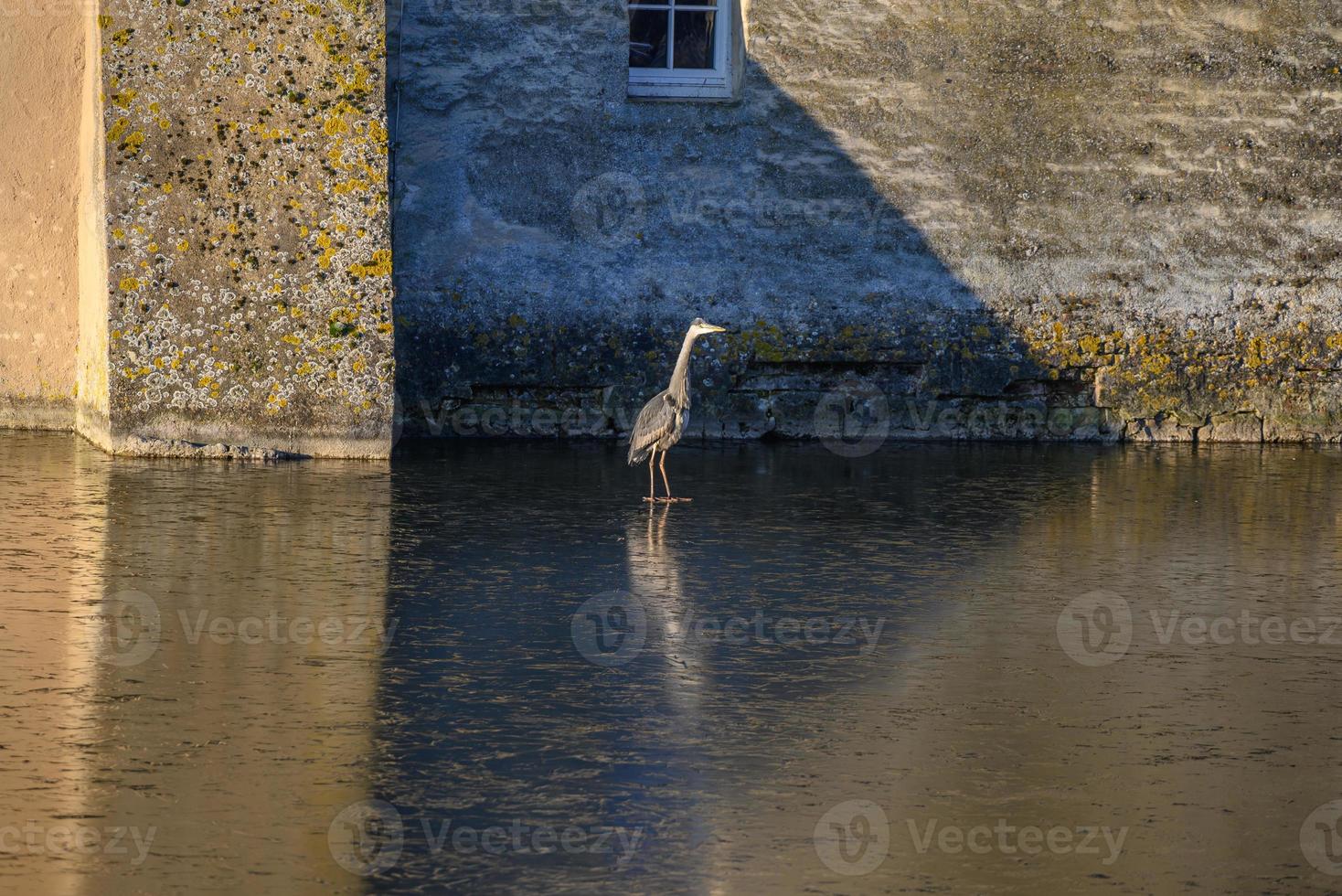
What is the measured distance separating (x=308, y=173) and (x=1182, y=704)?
261 inches

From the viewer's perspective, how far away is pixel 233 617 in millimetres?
6371

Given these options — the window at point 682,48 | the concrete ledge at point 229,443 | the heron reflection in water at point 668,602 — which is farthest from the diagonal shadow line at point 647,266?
the heron reflection in water at point 668,602

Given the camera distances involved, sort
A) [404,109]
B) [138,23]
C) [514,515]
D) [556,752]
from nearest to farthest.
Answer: [556,752]
[514,515]
[138,23]
[404,109]

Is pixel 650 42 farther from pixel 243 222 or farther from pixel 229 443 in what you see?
pixel 229 443

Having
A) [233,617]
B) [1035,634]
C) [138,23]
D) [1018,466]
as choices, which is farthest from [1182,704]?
[138,23]

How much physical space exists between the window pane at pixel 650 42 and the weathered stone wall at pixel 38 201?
379 cm

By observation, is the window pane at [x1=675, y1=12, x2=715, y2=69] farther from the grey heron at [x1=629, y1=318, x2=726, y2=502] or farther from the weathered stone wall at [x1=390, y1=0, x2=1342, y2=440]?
the grey heron at [x1=629, y1=318, x2=726, y2=502]

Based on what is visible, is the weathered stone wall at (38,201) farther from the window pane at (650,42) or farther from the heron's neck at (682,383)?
the heron's neck at (682,383)

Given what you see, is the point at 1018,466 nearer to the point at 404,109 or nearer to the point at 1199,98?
the point at 1199,98

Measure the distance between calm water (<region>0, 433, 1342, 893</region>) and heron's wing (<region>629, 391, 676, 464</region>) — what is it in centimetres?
28

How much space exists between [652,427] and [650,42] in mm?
4076

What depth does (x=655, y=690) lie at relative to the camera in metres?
5.53

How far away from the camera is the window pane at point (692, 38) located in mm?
12680

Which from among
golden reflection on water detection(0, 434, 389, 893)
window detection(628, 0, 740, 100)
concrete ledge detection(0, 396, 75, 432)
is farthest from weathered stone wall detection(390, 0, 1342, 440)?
golden reflection on water detection(0, 434, 389, 893)
